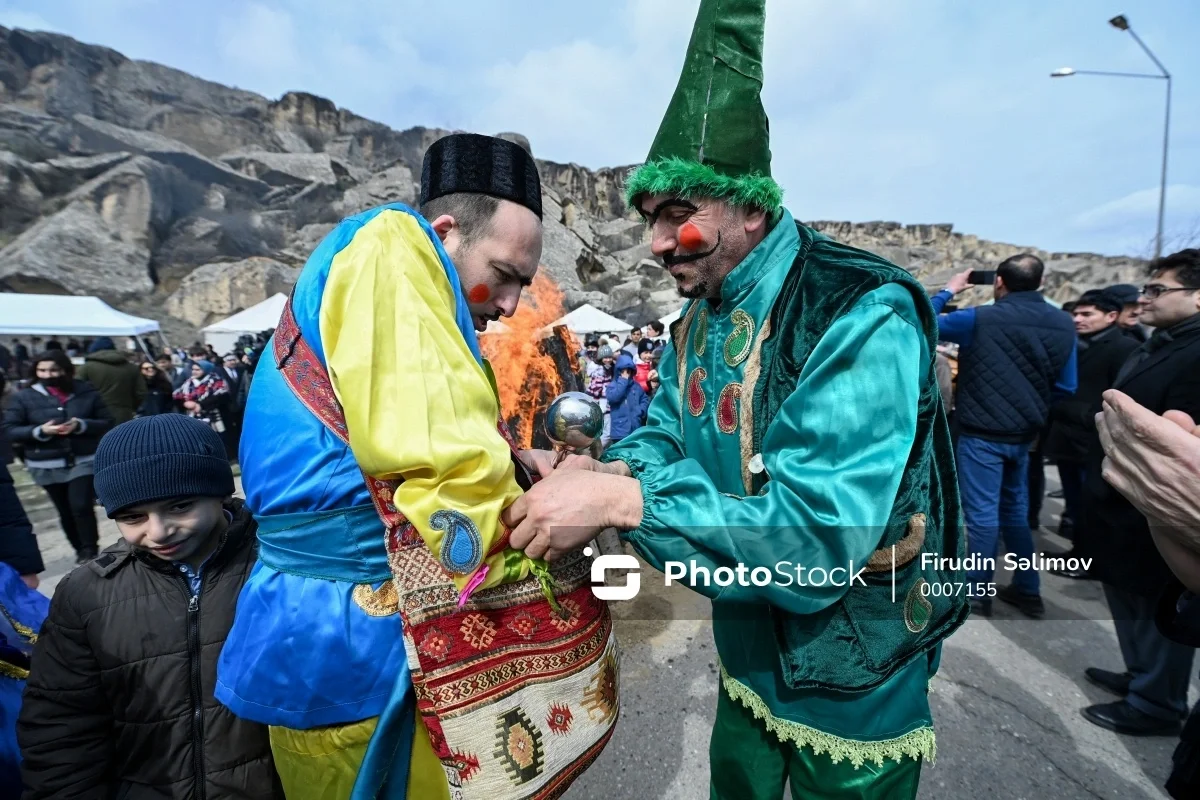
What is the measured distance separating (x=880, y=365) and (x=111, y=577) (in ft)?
7.55

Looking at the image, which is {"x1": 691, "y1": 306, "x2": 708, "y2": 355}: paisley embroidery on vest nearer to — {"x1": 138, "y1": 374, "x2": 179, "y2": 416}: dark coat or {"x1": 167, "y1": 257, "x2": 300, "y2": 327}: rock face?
{"x1": 138, "y1": 374, "x2": 179, "y2": 416}: dark coat

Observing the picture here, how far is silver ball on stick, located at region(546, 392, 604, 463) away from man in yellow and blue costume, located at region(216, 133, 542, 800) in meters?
0.43

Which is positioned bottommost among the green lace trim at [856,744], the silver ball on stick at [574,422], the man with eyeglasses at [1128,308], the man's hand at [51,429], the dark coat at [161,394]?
the dark coat at [161,394]

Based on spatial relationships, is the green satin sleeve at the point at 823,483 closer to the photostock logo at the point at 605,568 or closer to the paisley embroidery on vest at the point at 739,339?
the photostock logo at the point at 605,568

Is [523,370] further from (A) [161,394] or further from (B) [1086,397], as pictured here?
(A) [161,394]

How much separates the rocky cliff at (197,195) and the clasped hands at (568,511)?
27.6 m

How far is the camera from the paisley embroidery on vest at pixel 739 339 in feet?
5.18

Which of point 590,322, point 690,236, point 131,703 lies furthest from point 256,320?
point 690,236

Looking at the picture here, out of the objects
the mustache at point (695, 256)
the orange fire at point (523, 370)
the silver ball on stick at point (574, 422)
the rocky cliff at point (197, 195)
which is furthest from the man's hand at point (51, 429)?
the rocky cliff at point (197, 195)

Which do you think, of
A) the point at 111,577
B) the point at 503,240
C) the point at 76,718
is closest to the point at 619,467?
the point at 503,240

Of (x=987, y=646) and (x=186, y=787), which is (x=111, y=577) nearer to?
(x=186, y=787)

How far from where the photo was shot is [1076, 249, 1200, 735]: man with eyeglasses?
2.79 m

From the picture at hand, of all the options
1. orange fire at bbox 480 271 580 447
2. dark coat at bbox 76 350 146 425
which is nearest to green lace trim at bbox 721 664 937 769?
orange fire at bbox 480 271 580 447

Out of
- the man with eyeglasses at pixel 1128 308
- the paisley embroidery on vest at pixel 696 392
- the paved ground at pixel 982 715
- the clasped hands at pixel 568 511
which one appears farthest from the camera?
the man with eyeglasses at pixel 1128 308
